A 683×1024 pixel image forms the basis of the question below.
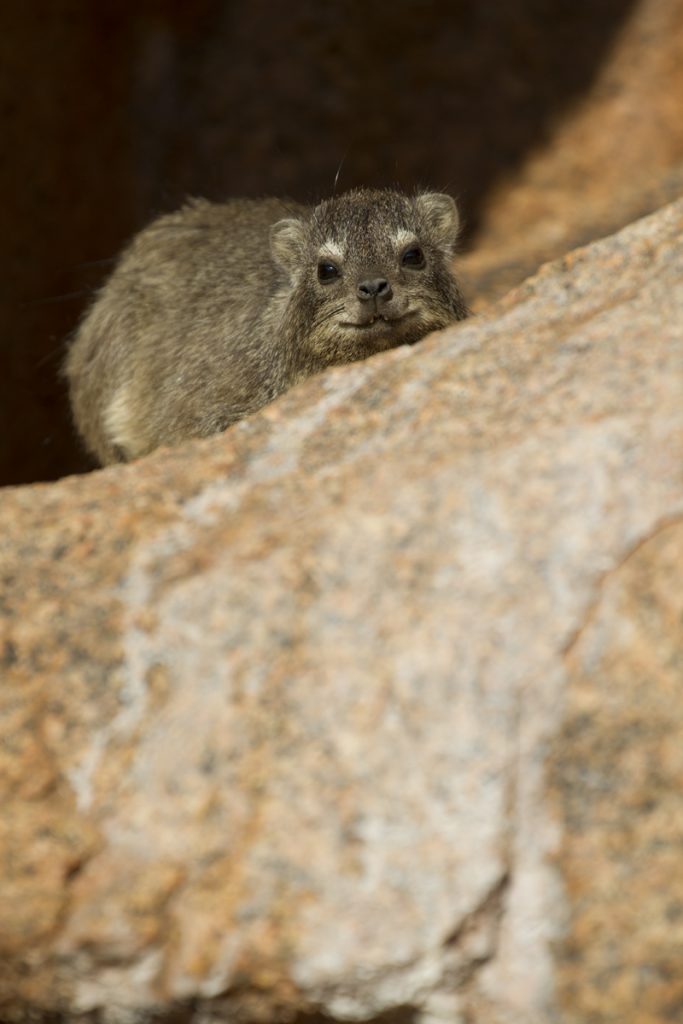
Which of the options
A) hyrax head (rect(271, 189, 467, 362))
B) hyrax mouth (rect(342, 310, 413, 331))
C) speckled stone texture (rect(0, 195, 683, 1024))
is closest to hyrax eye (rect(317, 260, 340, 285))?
hyrax head (rect(271, 189, 467, 362))

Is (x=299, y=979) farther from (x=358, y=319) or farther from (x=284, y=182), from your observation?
(x=284, y=182)

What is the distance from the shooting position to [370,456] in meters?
3.75

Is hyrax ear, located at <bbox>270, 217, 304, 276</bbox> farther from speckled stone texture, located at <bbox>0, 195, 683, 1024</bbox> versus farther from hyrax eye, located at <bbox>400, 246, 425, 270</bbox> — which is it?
speckled stone texture, located at <bbox>0, 195, 683, 1024</bbox>

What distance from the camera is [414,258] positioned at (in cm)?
546

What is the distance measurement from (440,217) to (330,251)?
0.71 m

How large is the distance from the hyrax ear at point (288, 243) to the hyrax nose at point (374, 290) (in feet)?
2.17

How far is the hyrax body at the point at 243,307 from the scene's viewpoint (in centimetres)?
532

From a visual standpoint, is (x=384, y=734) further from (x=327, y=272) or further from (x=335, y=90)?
(x=335, y=90)

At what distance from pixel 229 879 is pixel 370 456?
120 cm

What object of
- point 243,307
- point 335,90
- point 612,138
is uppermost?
point 335,90

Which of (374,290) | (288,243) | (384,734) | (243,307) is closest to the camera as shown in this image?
(384,734)

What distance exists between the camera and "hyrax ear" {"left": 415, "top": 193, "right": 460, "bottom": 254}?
19.2 ft

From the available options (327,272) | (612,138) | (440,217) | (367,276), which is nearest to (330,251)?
(327,272)

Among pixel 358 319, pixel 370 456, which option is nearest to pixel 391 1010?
pixel 370 456
